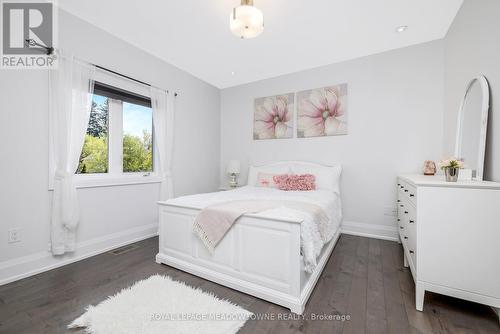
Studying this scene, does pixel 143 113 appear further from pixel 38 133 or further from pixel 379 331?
pixel 379 331

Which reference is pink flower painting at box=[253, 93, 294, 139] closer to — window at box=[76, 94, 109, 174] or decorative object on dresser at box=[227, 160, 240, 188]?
decorative object on dresser at box=[227, 160, 240, 188]

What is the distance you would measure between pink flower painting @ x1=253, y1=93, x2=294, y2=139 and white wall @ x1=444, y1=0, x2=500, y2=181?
201 centimetres

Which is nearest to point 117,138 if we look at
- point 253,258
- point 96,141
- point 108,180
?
point 96,141

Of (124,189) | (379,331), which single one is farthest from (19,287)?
(379,331)

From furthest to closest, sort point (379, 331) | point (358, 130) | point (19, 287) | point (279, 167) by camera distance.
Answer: point (279, 167)
point (358, 130)
point (19, 287)
point (379, 331)

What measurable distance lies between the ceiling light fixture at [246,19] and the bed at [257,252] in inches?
61.9

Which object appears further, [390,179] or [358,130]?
[358,130]

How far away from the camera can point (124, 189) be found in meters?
2.76

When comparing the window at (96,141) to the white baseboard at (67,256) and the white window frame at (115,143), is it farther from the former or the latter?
the white baseboard at (67,256)

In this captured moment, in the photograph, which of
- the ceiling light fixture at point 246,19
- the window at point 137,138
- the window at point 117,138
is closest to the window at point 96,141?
the window at point 117,138

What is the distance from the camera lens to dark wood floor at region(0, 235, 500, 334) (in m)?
1.37

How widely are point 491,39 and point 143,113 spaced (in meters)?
3.76

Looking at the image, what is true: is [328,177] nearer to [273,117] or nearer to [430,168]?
[430,168]

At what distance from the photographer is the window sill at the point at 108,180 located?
7.76 ft
